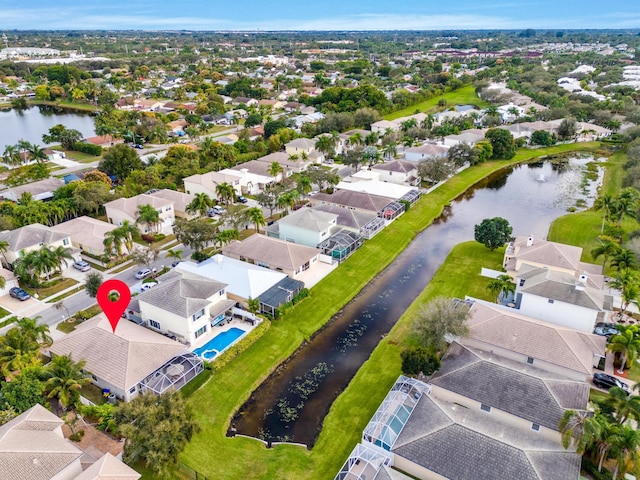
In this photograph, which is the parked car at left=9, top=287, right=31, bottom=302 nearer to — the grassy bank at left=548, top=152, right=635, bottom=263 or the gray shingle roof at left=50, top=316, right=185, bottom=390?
the gray shingle roof at left=50, top=316, right=185, bottom=390

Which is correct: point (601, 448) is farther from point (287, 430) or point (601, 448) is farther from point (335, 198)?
point (335, 198)

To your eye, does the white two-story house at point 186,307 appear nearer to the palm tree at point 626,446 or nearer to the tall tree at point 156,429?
the tall tree at point 156,429

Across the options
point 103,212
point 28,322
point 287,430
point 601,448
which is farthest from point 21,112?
point 601,448

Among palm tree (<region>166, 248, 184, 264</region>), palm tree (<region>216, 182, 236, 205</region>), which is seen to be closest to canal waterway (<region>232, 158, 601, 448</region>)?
palm tree (<region>166, 248, 184, 264</region>)

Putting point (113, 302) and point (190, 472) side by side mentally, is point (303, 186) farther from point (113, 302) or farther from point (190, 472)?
point (190, 472)

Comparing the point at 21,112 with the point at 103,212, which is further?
the point at 21,112

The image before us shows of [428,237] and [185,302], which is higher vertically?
[185,302]

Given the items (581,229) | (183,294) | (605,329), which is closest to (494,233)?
(605,329)
